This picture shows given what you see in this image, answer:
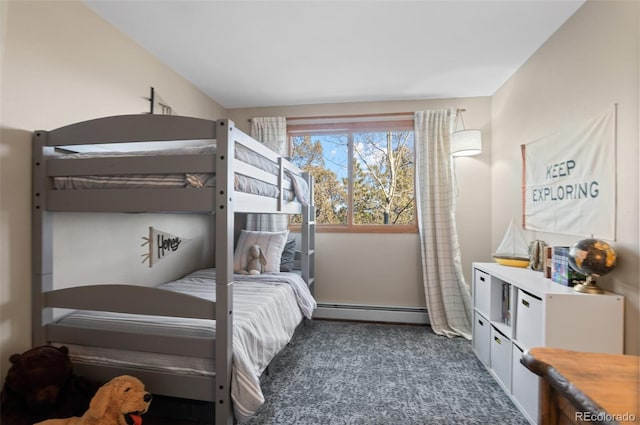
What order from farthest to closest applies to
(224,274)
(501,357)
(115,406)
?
(501,357), (224,274), (115,406)

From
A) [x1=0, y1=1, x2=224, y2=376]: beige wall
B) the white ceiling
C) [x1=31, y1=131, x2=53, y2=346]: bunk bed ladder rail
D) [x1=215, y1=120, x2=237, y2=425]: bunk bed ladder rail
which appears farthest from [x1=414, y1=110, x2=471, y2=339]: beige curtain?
[x1=31, y1=131, x2=53, y2=346]: bunk bed ladder rail

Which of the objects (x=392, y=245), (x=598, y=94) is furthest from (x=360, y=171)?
(x=598, y=94)

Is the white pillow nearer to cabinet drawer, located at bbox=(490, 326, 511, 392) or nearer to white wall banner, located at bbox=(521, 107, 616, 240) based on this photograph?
cabinet drawer, located at bbox=(490, 326, 511, 392)

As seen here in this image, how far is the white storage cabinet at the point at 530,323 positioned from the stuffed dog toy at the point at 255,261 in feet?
6.35

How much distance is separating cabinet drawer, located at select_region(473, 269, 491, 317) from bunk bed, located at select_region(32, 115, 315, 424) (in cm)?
192

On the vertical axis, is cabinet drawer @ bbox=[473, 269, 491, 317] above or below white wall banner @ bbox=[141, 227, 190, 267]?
below

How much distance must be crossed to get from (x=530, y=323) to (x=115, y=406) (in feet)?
7.11

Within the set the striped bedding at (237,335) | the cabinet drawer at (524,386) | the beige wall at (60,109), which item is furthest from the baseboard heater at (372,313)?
the beige wall at (60,109)

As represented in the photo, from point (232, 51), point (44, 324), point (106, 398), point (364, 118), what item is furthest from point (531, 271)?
point (44, 324)

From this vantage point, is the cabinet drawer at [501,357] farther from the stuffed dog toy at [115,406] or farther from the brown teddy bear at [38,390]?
the brown teddy bear at [38,390]

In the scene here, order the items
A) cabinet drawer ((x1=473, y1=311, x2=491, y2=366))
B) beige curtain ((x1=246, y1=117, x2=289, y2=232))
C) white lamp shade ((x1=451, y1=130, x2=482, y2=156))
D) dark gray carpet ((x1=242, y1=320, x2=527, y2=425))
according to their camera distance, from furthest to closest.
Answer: beige curtain ((x1=246, y1=117, x2=289, y2=232)), white lamp shade ((x1=451, y1=130, x2=482, y2=156)), cabinet drawer ((x1=473, y1=311, x2=491, y2=366)), dark gray carpet ((x1=242, y1=320, x2=527, y2=425))

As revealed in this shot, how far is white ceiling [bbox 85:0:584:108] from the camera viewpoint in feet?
6.26

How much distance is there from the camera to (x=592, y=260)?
1585 millimetres

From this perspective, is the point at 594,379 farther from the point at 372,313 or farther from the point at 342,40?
the point at 372,313
